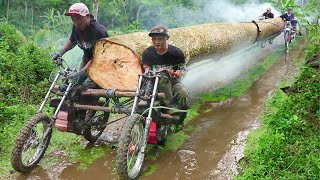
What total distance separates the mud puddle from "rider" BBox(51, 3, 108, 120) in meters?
0.94

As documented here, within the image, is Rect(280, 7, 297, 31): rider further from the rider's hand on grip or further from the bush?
the rider's hand on grip

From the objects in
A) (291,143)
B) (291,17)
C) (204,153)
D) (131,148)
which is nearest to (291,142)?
(291,143)

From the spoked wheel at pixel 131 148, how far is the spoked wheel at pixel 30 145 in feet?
4.05

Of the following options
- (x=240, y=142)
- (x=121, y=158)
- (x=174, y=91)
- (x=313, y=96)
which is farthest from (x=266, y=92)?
(x=121, y=158)

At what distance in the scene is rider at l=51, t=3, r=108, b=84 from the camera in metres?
5.02

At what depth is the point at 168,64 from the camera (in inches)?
210

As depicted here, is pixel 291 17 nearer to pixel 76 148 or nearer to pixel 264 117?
pixel 264 117

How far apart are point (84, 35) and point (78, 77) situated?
0.74 m

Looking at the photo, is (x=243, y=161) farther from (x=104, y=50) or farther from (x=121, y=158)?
(x=104, y=50)

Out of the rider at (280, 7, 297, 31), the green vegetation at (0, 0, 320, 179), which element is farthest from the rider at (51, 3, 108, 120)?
the rider at (280, 7, 297, 31)

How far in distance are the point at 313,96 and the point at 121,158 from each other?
364 cm

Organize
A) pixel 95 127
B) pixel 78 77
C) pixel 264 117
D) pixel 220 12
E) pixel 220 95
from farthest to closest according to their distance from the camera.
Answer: pixel 220 12 < pixel 220 95 < pixel 264 117 < pixel 95 127 < pixel 78 77

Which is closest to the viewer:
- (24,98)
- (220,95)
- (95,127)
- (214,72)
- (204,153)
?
(204,153)

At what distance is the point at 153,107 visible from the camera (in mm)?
4531
